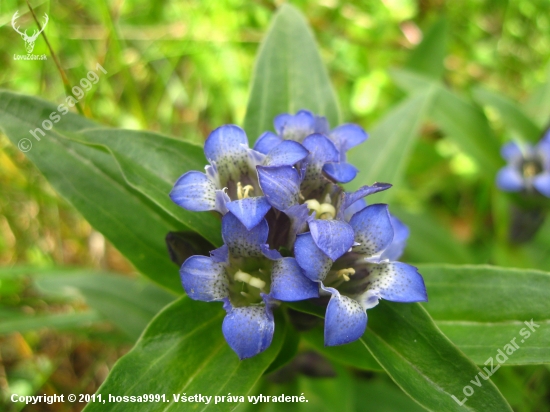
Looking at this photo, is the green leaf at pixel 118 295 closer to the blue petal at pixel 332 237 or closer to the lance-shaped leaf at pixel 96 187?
the lance-shaped leaf at pixel 96 187

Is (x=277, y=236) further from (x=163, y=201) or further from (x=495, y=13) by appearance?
(x=495, y=13)

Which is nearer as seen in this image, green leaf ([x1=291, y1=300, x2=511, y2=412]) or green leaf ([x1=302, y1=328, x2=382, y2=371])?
green leaf ([x1=291, y1=300, x2=511, y2=412])

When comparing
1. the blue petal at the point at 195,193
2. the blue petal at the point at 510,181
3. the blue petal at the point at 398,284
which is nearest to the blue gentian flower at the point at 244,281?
the blue petal at the point at 195,193

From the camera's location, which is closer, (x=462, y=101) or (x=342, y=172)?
(x=342, y=172)

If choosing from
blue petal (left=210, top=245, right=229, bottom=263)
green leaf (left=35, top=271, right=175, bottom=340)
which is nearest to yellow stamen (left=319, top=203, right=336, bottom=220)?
blue petal (left=210, top=245, right=229, bottom=263)

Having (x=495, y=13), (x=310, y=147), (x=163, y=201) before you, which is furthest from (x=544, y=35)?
(x=163, y=201)

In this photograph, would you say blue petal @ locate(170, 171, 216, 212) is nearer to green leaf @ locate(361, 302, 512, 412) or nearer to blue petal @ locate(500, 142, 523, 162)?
green leaf @ locate(361, 302, 512, 412)
